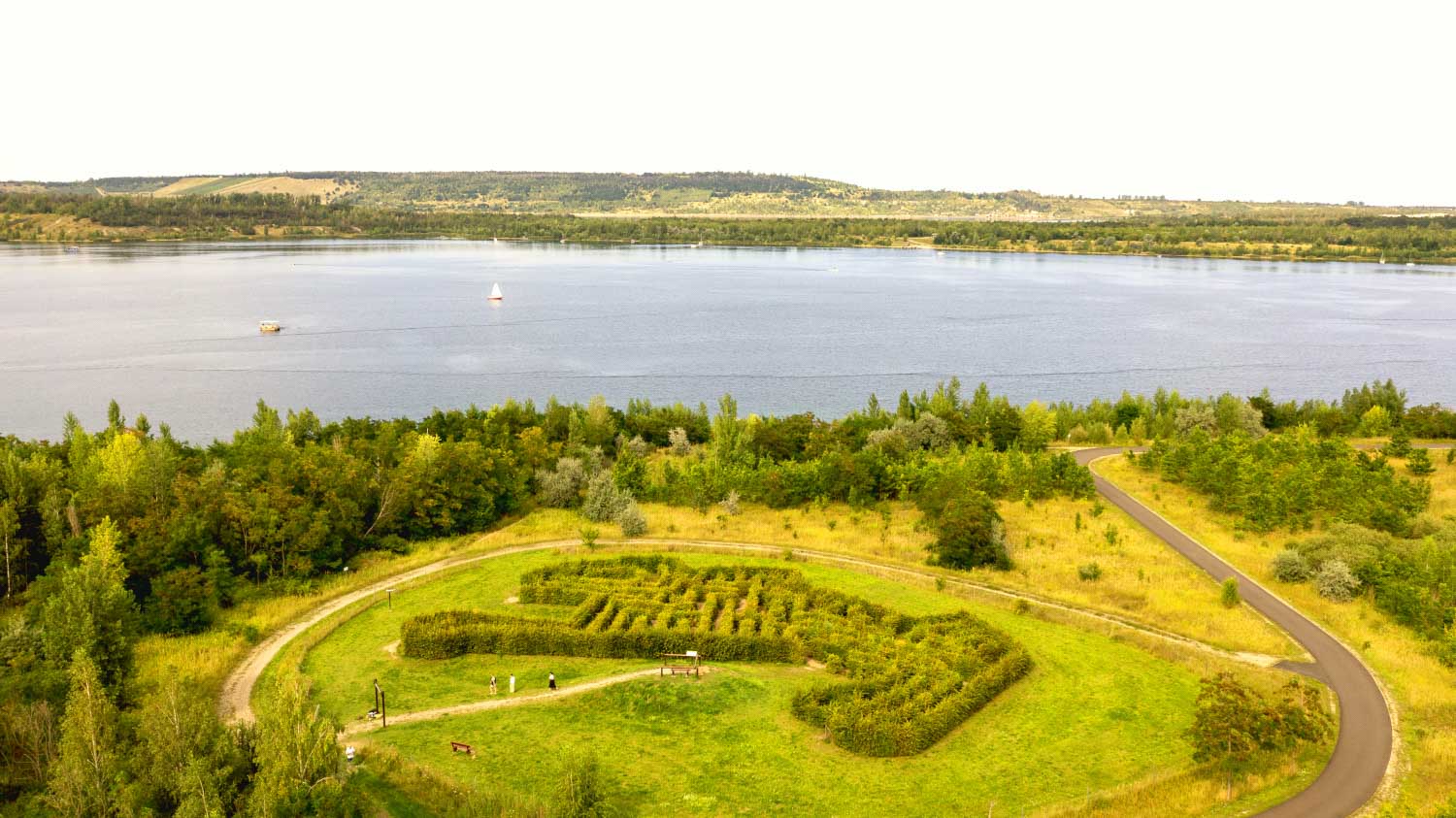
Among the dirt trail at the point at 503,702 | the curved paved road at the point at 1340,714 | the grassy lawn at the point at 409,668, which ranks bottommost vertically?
the grassy lawn at the point at 409,668

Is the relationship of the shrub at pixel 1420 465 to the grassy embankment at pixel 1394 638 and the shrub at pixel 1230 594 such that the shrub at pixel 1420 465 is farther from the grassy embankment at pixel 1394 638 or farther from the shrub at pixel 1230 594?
the shrub at pixel 1230 594

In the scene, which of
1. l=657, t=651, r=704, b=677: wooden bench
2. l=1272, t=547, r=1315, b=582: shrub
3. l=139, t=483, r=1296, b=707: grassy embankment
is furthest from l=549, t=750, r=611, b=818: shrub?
l=1272, t=547, r=1315, b=582: shrub

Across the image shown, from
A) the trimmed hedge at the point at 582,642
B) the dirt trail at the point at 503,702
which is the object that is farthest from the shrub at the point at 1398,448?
the dirt trail at the point at 503,702

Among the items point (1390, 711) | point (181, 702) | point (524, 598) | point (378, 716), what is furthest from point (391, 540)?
point (1390, 711)

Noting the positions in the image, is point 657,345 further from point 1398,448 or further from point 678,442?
point 1398,448

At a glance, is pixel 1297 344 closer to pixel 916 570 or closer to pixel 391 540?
pixel 916 570

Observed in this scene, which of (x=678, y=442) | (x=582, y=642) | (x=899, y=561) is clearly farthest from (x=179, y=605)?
(x=678, y=442)
